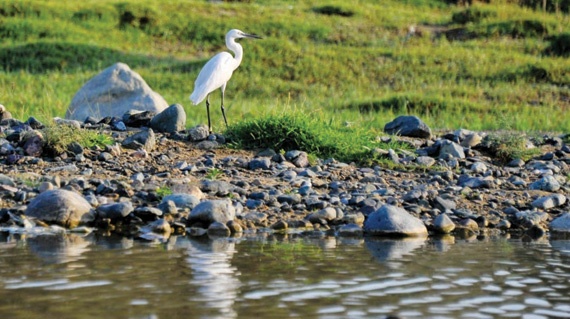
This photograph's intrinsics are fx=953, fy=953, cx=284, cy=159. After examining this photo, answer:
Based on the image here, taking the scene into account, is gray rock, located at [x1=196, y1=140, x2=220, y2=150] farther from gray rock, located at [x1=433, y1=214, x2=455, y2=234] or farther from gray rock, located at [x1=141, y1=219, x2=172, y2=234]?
gray rock, located at [x1=433, y1=214, x2=455, y2=234]

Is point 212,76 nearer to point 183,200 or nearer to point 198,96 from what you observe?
point 198,96

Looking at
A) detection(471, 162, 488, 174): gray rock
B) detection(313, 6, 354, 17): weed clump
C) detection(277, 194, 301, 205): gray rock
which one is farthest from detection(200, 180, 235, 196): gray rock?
detection(313, 6, 354, 17): weed clump

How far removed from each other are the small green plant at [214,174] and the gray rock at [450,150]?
8.35 ft

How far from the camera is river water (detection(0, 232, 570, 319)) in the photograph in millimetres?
4250

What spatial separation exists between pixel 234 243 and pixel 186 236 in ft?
1.36

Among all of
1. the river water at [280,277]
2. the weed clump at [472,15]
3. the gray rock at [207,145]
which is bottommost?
the river water at [280,277]

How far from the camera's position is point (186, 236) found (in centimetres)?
641

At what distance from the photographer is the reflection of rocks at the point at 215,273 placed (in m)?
4.35

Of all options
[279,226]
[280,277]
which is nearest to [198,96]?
[279,226]

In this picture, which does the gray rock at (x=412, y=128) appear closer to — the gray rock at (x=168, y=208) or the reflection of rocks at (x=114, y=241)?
the gray rock at (x=168, y=208)

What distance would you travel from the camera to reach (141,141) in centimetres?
893

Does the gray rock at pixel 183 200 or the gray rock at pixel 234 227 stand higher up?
the gray rock at pixel 183 200

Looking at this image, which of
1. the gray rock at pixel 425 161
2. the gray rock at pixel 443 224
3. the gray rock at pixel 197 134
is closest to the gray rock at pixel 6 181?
the gray rock at pixel 197 134

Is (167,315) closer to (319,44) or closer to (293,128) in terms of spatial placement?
(293,128)
